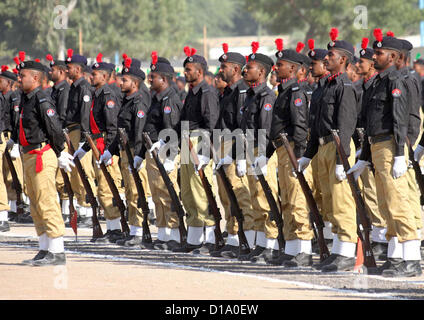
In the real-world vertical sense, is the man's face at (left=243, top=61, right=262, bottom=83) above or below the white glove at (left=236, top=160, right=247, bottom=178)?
above

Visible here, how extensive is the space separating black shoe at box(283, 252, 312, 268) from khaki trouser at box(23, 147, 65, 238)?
251cm

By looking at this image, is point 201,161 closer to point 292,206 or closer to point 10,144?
point 292,206

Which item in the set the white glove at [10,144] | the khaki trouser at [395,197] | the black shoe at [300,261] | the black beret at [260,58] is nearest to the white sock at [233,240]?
the black shoe at [300,261]

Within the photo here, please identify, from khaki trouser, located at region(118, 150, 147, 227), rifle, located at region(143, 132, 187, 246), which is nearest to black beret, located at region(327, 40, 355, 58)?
rifle, located at region(143, 132, 187, 246)

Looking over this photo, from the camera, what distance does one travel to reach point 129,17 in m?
65.5

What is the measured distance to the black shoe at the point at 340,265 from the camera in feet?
34.0

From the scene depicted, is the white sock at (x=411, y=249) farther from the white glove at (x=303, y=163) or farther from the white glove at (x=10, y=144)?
the white glove at (x=10, y=144)

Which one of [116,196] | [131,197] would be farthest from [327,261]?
[116,196]

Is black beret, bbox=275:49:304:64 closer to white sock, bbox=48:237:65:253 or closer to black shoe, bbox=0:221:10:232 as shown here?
white sock, bbox=48:237:65:253

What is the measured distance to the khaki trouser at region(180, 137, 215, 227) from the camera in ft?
40.1

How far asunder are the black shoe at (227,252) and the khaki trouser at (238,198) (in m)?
0.18

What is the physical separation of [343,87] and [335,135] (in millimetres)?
562

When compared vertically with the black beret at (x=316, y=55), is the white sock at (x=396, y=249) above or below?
below

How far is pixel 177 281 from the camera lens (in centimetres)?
976
